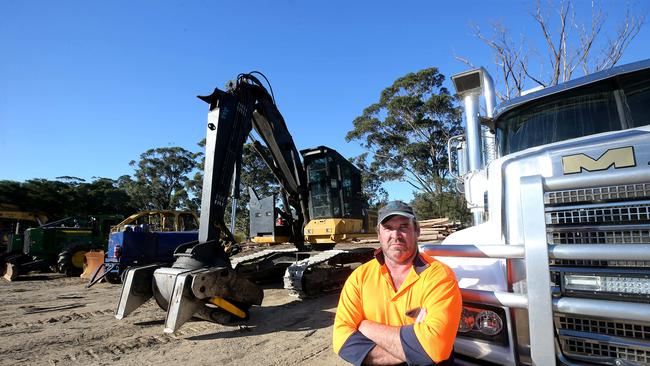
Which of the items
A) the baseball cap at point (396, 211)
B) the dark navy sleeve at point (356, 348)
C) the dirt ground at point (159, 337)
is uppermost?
the baseball cap at point (396, 211)

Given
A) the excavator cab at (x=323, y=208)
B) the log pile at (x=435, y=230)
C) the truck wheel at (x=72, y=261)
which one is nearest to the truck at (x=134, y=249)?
the truck wheel at (x=72, y=261)

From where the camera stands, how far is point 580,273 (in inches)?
82.2

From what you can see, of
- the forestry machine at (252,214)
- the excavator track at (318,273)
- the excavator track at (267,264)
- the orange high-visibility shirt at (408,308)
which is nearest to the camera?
the orange high-visibility shirt at (408,308)

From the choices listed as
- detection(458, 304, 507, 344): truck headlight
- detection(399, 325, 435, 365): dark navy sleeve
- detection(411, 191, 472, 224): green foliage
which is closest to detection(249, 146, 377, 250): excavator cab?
detection(458, 304, 507, 344): truck headlight

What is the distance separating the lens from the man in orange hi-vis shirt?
2.04 meters

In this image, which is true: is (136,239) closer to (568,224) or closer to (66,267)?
(66,267)

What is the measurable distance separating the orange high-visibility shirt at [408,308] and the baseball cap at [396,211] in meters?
0.26

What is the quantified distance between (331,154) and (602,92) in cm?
614

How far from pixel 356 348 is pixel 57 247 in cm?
1748

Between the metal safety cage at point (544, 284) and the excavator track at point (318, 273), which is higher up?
the metal safety cage at point (544, 284)

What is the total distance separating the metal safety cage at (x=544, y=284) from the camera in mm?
1815

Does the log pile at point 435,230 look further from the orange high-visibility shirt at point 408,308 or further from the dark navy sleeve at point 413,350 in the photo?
the dark navy sleeve at point 413,350

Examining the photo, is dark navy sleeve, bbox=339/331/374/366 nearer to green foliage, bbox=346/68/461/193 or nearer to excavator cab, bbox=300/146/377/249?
excavator cab, bbox=300/146/377/249

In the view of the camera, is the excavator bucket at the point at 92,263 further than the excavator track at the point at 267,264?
Yes
